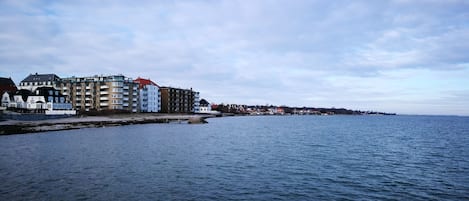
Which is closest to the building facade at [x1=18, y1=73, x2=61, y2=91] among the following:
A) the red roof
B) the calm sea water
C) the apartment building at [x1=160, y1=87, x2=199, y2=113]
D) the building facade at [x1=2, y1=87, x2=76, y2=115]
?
the building facade at [x1=2, y1=87, x2=76, y2=115]

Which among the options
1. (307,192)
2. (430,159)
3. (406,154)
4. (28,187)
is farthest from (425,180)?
(28,187)

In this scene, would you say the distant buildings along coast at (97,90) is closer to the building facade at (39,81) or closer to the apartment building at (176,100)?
the building facade at (39,81)

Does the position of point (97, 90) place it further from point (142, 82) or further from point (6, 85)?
point (6, 85)

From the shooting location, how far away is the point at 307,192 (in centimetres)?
2348

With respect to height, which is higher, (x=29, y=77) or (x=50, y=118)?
(x=29, y=77)

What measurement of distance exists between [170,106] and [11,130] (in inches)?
4400

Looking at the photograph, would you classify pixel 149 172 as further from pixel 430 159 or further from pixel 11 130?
pixel 11 130

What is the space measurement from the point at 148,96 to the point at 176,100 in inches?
942

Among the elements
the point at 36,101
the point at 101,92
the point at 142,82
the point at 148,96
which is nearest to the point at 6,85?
the point at 101,92

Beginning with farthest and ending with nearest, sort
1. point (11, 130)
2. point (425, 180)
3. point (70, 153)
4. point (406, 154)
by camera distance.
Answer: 1. point (11, 130)
2. point (406, 154)
3. point (70, 153)
4. point (425, 180)

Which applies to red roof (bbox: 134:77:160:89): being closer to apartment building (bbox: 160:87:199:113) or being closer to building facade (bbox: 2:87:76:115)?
apartment building (bbox: 160:87:199:113)

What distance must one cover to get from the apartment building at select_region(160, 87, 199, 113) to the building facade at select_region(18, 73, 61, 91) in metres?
49.4

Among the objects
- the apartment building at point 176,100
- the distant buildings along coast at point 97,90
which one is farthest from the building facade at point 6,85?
the apartment building at point 176,100

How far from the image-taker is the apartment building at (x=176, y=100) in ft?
573
